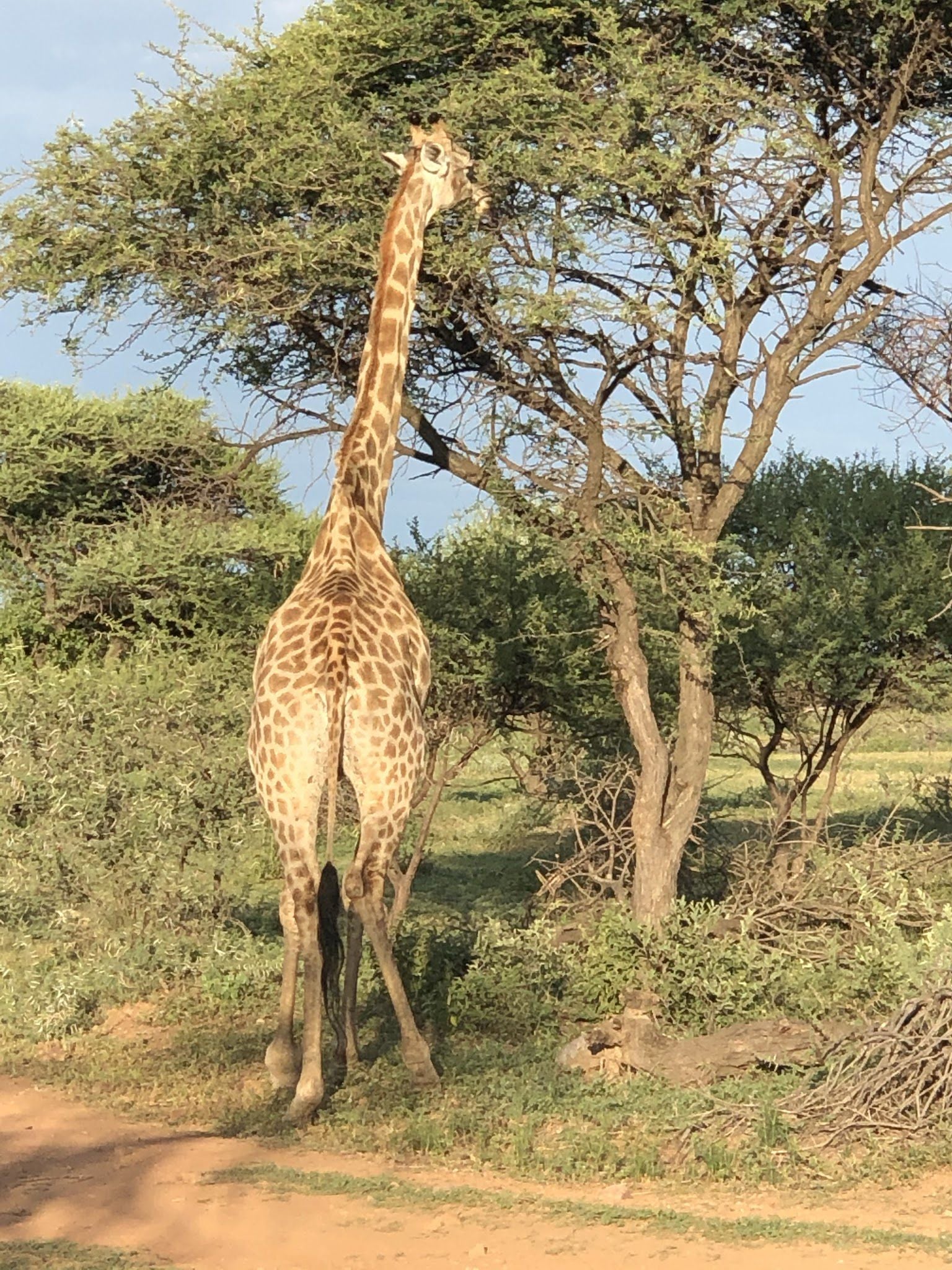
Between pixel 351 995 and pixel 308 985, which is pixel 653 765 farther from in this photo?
pixel 308 985

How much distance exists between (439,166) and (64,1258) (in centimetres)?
553

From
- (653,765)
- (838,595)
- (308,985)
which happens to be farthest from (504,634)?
(308,985)

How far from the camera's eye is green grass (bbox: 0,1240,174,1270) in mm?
5074

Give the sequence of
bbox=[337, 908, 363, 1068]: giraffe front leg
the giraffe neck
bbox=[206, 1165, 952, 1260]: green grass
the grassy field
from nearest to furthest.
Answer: bbox=[206, 1165, 952, 1260]: green grass
the grassy field
bbox=[337, 908, 363, 1068]: giraffe front leg
the giraffe neck

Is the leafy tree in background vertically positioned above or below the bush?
above

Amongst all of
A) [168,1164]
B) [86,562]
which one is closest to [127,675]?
[86,562]

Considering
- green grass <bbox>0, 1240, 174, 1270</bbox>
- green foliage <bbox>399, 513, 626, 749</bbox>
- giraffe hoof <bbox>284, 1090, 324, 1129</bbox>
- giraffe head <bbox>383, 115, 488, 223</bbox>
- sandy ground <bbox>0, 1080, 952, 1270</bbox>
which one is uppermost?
giraffe head <bbox>383, 115, 488, 223</bbox>

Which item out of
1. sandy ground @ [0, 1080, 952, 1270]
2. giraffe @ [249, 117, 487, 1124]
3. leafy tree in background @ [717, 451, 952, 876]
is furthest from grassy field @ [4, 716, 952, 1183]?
leafy tree in background @ [717, 451, 952, 876]

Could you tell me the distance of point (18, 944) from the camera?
10.6 m

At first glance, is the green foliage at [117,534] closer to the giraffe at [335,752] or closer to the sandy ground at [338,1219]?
the giraffe at [335,752]

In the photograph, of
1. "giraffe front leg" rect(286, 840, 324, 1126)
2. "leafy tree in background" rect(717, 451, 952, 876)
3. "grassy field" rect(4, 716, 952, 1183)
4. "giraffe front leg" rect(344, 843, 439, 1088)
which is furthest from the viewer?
"leafy tree in background" rect(717, 451, 952, 876)

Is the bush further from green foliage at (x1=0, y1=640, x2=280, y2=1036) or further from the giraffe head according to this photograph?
the giraffe head

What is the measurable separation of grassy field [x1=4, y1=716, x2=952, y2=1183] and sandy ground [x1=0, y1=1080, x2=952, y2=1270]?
23 centimetres

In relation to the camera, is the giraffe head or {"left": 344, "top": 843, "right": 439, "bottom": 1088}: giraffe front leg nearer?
{"left": 344, "top": 843, "right": 439, "bottom": 1088}: giraffe front leg
